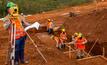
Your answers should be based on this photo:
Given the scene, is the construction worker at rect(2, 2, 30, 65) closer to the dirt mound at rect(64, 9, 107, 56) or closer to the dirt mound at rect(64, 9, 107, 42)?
the dirt mound at rect(64, 9, 107, 56)

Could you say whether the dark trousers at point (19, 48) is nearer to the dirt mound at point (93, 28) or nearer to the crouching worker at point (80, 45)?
the crouching worker at point (80, 45)

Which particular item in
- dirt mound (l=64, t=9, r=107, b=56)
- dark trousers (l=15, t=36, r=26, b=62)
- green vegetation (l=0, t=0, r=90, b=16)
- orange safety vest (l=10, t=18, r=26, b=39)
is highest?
orange safety vest (l=10, t=18, r=26, b=39)

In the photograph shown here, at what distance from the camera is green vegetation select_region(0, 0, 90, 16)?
30.3 meters

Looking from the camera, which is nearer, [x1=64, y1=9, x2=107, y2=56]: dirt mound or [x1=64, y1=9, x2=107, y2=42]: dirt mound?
[x1=64, y1=9, x2=107, y2=56]: dirt mound

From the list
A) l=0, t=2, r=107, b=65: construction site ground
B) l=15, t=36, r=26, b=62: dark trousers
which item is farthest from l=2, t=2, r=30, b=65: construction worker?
l=0, t=2, r=107, b=65: construction site ground

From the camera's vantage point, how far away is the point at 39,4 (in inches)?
1253

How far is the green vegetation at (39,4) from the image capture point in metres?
30.3

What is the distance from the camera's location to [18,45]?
10.2m

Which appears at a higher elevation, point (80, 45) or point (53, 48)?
point (80, 45)

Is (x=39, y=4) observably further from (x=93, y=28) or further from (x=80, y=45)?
(x=80, y=45)

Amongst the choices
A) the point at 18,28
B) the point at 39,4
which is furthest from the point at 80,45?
the point at 39,4

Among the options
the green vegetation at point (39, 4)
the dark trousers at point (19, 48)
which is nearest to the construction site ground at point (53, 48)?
the dark trousers at point (19, 48)

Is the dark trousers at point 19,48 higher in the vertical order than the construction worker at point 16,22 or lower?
lower

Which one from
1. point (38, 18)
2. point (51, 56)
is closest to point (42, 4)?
point (38, 18)
